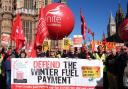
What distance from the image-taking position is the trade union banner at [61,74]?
1116 centimetres

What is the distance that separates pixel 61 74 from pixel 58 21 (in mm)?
4327

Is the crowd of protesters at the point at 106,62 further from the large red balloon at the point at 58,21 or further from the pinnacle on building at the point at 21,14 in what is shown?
the pinnacle on building at the point at 21,14

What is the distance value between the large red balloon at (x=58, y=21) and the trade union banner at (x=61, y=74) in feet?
12.5

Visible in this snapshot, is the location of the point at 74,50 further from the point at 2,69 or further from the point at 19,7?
the point at 19,7

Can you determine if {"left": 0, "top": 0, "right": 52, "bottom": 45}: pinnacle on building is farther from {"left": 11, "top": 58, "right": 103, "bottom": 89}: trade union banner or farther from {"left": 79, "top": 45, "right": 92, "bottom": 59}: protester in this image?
{"left": 11, "top": 58, "right": 103, "bottom": 89}: trade union banner

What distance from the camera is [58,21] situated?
15.1 metres

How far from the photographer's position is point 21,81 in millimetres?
11289

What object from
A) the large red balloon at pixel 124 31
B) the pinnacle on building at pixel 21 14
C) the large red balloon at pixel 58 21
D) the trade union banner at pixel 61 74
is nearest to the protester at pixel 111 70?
the trade union banner at pixel 61 74

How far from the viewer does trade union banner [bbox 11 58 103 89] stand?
439 inches

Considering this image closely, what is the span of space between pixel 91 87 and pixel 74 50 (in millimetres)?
2638

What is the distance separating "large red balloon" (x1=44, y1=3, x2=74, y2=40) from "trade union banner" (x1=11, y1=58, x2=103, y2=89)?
3.81 metres

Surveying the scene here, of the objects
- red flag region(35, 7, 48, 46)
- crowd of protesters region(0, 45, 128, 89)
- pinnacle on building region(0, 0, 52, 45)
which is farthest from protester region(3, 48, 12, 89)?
pinnacle on building region(0, 0, 52, 45)

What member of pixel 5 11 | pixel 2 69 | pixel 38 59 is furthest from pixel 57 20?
pixel 5 11

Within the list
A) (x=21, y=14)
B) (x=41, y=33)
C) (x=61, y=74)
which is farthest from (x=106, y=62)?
(x=21, y=14)
